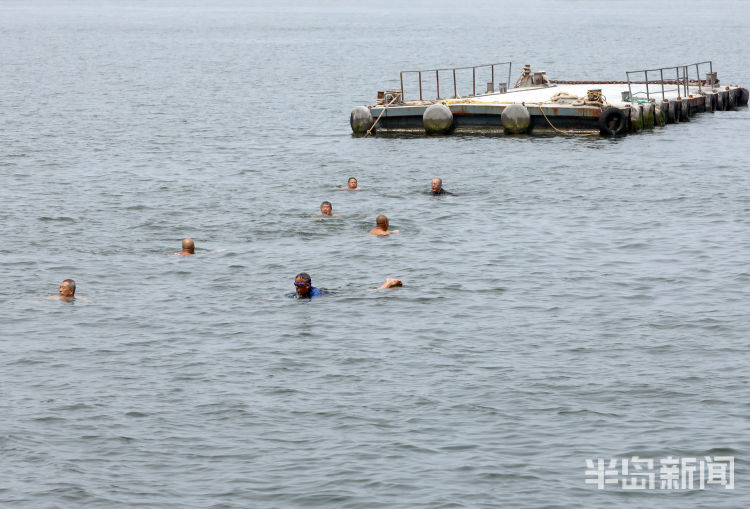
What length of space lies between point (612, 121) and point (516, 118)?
403 centimetres

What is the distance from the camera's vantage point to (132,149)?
46281 mm

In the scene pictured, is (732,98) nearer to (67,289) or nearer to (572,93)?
(572,93)

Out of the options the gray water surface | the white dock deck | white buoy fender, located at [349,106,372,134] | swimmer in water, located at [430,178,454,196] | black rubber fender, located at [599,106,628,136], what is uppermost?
the white dock deck

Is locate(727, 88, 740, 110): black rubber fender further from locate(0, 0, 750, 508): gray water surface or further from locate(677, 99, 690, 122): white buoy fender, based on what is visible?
locate(0, 0, 750, 508): gray water surface

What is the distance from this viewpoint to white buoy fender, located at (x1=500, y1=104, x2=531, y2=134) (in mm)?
45844

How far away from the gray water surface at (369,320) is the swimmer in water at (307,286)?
0.26 metres

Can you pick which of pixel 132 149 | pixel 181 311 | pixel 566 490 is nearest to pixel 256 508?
pixel 566 490

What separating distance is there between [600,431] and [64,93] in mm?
61413

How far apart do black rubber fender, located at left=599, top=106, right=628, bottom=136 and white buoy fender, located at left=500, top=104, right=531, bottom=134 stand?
3.08 metres

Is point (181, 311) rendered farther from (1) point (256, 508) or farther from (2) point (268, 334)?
(1) point (256, 508)

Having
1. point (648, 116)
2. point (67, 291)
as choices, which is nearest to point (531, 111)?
point (648, 116)

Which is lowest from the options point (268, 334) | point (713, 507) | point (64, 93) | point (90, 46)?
point (713, 507)

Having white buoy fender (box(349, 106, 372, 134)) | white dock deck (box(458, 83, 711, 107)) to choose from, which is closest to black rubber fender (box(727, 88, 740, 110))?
white dock deck (box(458, 83, 711, 107))

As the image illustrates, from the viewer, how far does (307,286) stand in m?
23.8
